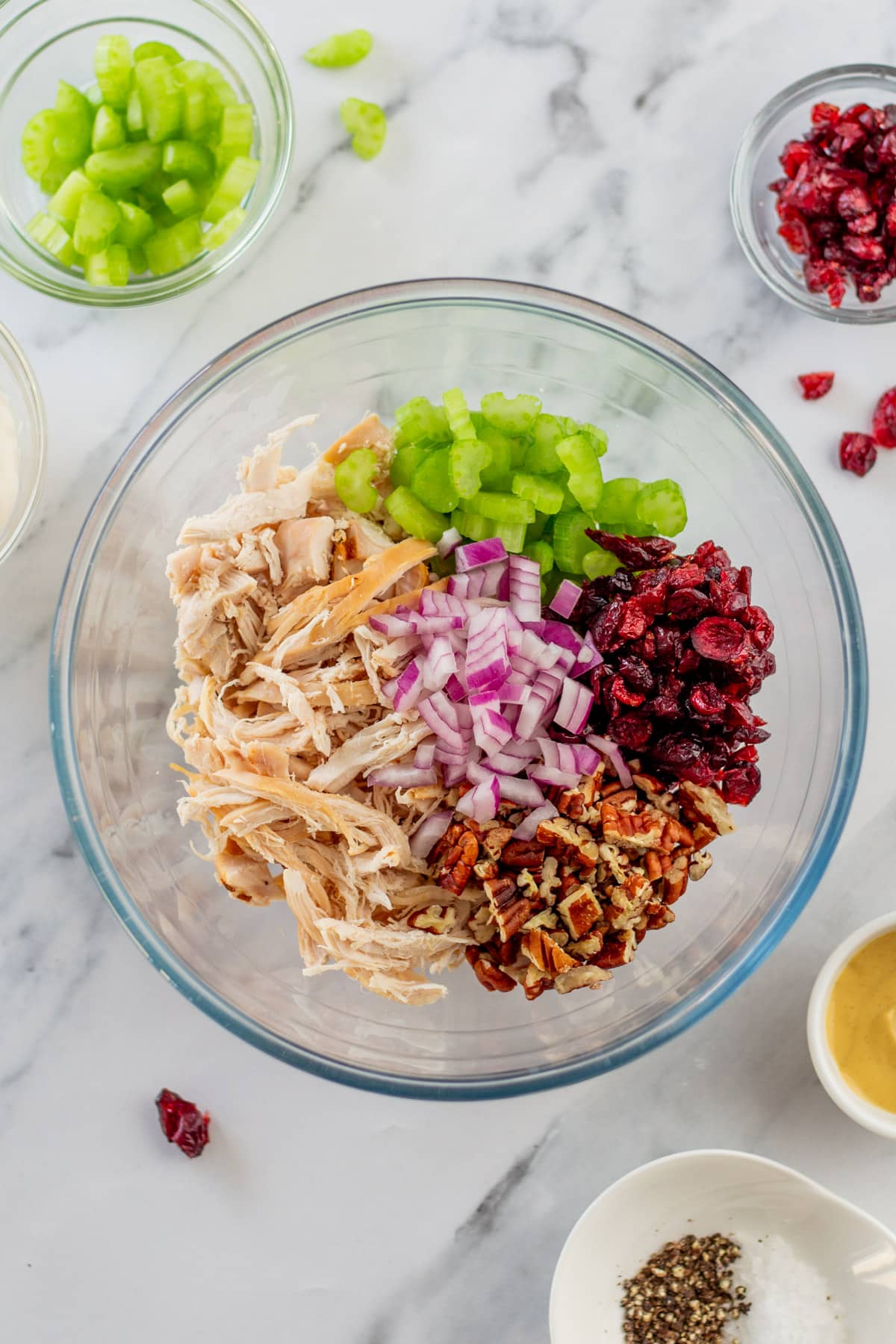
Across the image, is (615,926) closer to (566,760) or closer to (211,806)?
(566,760)

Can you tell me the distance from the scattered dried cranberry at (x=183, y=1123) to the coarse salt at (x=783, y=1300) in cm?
114

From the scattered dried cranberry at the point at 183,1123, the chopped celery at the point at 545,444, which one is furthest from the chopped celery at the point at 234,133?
the scattered dried cranberry at the point at 183,1123

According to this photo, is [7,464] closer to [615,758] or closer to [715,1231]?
[615,758]

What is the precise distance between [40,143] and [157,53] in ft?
1.02

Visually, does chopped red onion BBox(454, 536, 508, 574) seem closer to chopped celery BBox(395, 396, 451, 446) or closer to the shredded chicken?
the shredded chicken

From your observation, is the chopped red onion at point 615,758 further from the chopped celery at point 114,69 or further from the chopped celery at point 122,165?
the chopped celery at point 114,69

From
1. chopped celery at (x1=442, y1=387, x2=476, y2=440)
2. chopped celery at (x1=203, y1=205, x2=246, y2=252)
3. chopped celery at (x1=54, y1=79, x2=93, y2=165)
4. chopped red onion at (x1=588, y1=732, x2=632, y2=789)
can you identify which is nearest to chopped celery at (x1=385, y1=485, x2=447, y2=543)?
chopped celery at (x1=442, y1=387, x2=476, y2=440)

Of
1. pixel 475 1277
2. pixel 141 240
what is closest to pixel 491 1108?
pixel 475 1277

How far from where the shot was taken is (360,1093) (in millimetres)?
2250

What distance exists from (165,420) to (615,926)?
4.15 ft

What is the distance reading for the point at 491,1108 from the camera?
2266 millimetres

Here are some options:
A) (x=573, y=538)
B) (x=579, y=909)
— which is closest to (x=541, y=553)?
(x=573, y=538)

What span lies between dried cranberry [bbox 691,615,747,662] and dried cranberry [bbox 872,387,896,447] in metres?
0.74

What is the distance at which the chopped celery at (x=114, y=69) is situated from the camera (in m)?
2.20
